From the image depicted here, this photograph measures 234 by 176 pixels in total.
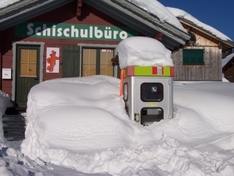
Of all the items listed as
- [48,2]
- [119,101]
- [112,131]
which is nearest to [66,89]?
[119,101]

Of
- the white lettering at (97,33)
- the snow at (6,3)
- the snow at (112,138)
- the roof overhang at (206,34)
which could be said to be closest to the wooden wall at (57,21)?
the white lettering at (97,33)

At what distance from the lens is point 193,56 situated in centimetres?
2122

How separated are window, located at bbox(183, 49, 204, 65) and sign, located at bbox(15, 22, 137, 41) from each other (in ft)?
37.0

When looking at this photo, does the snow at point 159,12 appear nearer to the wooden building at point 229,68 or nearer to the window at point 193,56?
the window at point 193,56

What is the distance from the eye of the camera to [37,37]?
33.1 ft

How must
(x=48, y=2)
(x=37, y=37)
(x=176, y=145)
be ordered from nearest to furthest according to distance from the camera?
1. (x=176, y=145)
2. (x=48, y=2)
3. (x=37, y=37)

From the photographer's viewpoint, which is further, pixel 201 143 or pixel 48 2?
pixel 48 2

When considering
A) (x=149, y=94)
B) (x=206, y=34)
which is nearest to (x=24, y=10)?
(x=149, y=94)

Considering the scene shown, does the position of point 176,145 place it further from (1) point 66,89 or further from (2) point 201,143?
(1) point 66,89

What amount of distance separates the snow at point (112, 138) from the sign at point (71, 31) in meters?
3.22

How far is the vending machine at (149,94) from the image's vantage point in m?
6.26

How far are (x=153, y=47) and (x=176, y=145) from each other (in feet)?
8.76

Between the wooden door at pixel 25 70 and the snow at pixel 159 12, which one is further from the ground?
the snow at pixel 159 12

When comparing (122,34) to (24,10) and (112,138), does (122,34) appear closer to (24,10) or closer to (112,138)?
(24,10)
